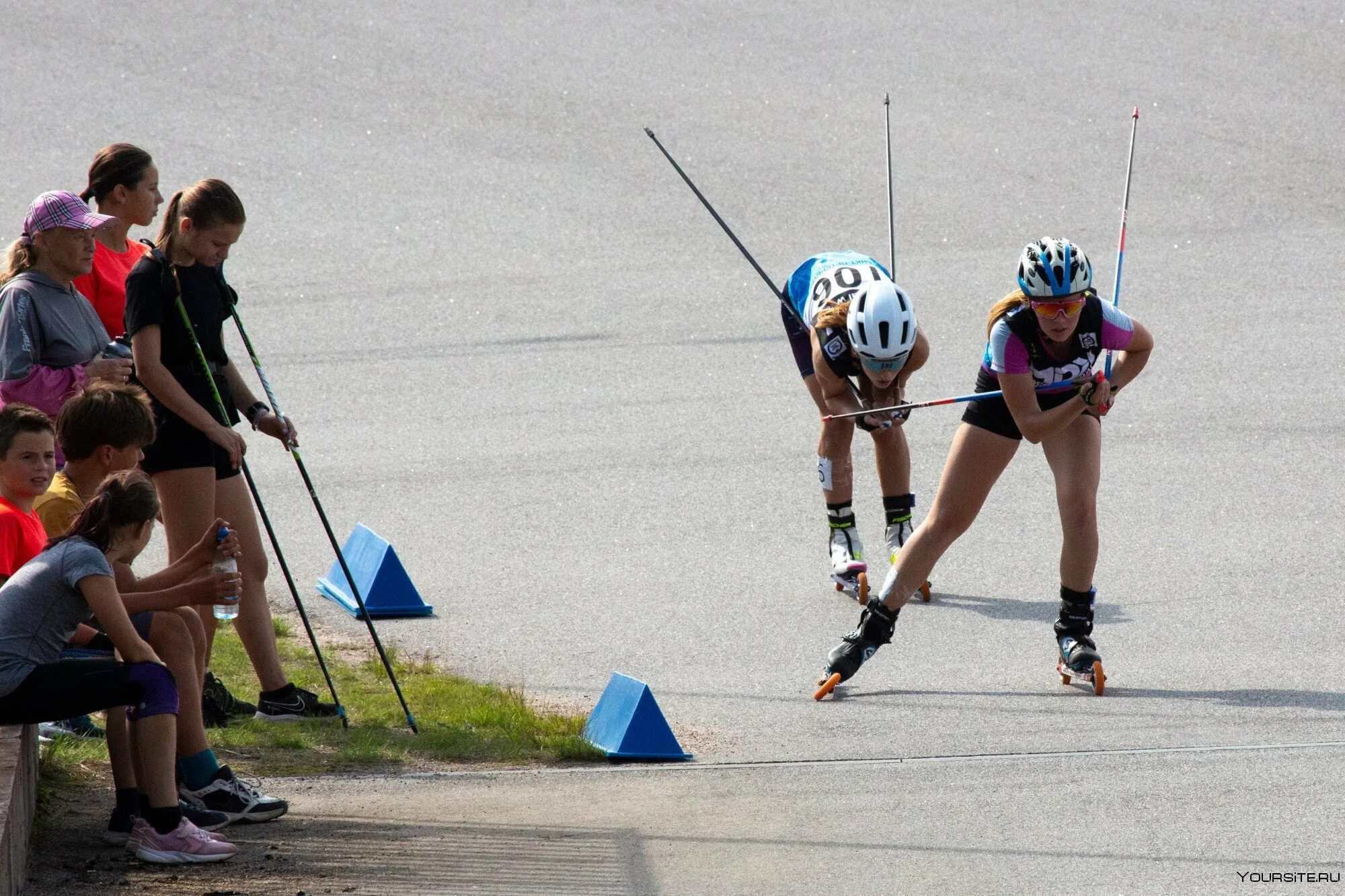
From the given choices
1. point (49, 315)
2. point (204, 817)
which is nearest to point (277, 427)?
point (49, 315)

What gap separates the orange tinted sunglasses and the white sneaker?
2.17m

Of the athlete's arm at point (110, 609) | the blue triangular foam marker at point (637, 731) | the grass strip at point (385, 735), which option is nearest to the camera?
the athlete's arm at point (110, 609)

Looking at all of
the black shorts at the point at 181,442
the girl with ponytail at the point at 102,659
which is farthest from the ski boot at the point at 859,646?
the girl with ponytail at the point at 102,659

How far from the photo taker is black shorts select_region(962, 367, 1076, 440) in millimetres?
6934

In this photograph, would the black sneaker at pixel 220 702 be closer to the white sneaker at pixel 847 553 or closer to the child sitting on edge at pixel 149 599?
the child sitting on edge at pixel 149 599

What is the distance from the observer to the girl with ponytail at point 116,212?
6422 millimetres

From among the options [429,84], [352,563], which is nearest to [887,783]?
[352,563]

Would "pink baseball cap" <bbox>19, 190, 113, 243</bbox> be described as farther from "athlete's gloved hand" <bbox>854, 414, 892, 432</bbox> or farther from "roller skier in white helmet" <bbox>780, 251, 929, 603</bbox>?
"athlete's gloved hand" <bbox>854, 414, 892, 432</bbox>

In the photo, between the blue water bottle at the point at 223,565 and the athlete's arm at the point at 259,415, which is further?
the athlete's arm at the point at 259,415

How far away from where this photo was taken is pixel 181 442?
236 inches

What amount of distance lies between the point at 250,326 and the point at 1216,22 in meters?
13.4

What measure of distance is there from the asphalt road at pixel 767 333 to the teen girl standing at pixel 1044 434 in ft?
1.06

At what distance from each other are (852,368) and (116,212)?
3630 mm

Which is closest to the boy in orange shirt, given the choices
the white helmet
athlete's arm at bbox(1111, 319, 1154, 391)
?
the white helmet
